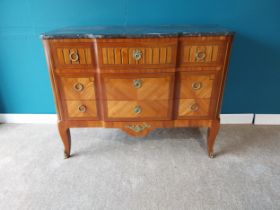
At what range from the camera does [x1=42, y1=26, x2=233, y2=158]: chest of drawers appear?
123 centimetres

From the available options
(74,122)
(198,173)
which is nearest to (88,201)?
(74,122)

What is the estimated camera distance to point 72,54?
126 centimetres

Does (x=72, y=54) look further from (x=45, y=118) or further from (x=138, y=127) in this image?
(x=45, y=118)

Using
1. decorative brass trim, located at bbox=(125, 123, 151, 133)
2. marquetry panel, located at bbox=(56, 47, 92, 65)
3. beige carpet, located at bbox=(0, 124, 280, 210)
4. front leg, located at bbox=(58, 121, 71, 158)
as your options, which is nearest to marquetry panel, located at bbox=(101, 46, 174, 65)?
marquetry panel, located at bbox=(56, 47, 92, 65)

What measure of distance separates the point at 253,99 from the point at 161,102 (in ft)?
3.77

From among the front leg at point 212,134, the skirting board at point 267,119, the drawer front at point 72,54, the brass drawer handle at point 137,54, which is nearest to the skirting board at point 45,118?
the skirting board at point 267,119

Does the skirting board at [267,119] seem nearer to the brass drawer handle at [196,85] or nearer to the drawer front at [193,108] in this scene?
the drawer front at [193,108]

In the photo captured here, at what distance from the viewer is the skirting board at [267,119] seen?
2.03m

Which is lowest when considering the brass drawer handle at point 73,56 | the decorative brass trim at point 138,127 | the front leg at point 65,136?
the front leg at point 65,136

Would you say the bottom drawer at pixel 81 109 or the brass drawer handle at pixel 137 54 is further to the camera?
the bottom drawer at pixel 81 109

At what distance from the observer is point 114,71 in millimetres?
1302

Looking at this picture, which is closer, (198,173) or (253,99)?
(198,173)

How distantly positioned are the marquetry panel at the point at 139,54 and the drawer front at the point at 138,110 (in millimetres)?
286

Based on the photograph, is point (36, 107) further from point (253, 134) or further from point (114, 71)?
point (253, 134)
